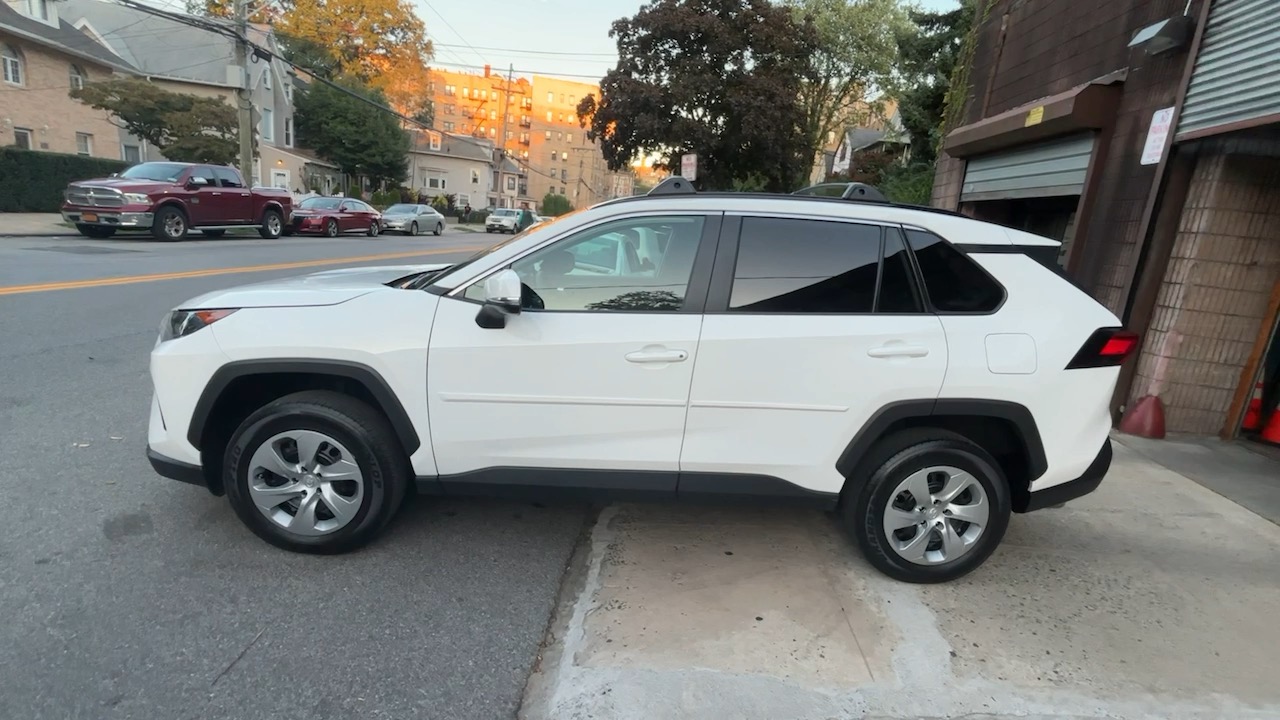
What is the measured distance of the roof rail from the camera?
330 cm

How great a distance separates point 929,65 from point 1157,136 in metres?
11.7

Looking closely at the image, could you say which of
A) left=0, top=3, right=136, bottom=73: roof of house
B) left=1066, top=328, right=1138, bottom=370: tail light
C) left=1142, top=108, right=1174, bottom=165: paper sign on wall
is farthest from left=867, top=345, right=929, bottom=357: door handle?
left=0, top=3, right=136, bottom=73: roof of house

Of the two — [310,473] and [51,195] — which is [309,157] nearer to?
[51,195]

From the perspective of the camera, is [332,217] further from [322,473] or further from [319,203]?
[322,473]

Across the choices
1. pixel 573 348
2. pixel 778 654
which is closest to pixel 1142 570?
pixel 778 654

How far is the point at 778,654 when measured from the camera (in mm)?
2615

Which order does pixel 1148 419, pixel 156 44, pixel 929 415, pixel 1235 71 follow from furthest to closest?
pixel 156 44
pixel 1148 419
pixel 1235 71
pixel 929 415

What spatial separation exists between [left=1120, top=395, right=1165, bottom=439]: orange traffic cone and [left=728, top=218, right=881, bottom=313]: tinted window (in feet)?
12.8

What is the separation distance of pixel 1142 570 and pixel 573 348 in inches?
119

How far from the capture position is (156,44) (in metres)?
35.4

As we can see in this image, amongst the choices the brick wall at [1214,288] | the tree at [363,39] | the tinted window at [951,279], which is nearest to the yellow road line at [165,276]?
the tinted window at [951,279]

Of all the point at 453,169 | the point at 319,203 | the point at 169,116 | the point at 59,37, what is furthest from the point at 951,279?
the point at 453,169

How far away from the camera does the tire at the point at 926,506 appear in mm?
3012

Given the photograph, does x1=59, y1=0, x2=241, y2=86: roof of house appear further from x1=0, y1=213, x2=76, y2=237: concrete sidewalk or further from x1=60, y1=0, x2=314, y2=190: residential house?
x1=0, y1=213, x2=76, y2=237: concrete sidewalk
